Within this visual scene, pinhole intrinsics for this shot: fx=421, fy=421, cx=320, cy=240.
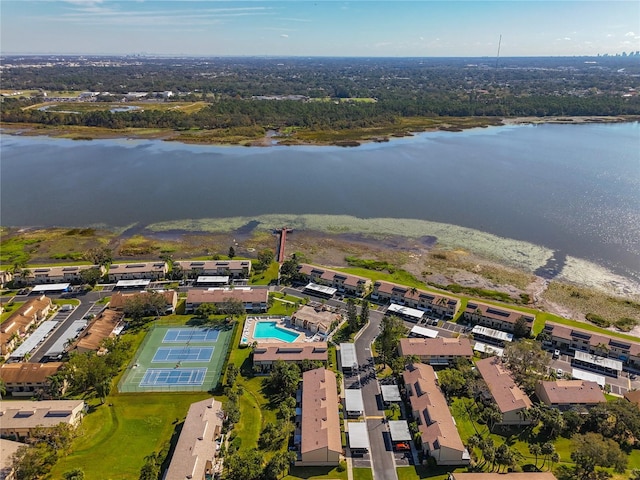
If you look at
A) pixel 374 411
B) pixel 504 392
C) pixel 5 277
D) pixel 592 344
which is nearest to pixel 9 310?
pixel 5 277

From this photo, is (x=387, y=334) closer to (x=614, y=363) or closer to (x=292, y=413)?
(x=292, y=413)

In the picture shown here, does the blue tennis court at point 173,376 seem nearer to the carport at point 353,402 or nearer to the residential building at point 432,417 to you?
the carport at point 353,402

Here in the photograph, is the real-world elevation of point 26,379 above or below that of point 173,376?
above

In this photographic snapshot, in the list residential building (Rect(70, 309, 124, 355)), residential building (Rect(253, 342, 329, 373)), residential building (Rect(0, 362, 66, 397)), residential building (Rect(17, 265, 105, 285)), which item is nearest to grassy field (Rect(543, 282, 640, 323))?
residential building (Rect(253, 342, 329, 373))

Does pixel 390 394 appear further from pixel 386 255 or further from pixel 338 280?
pixel 386 255

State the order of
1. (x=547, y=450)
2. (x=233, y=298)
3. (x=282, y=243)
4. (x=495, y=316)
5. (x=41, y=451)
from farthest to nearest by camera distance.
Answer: (x=282, y=243)
(x=233, y=298)
(x=495, y=316)
(x=547, y=450)
(x=41, y=451)

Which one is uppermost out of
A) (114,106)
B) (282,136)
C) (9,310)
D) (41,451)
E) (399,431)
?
(114,106)

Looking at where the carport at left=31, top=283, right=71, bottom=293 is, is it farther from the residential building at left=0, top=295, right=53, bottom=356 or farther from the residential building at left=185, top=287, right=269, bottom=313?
the residential building at left=185, top=287, right=269, bottom=313
